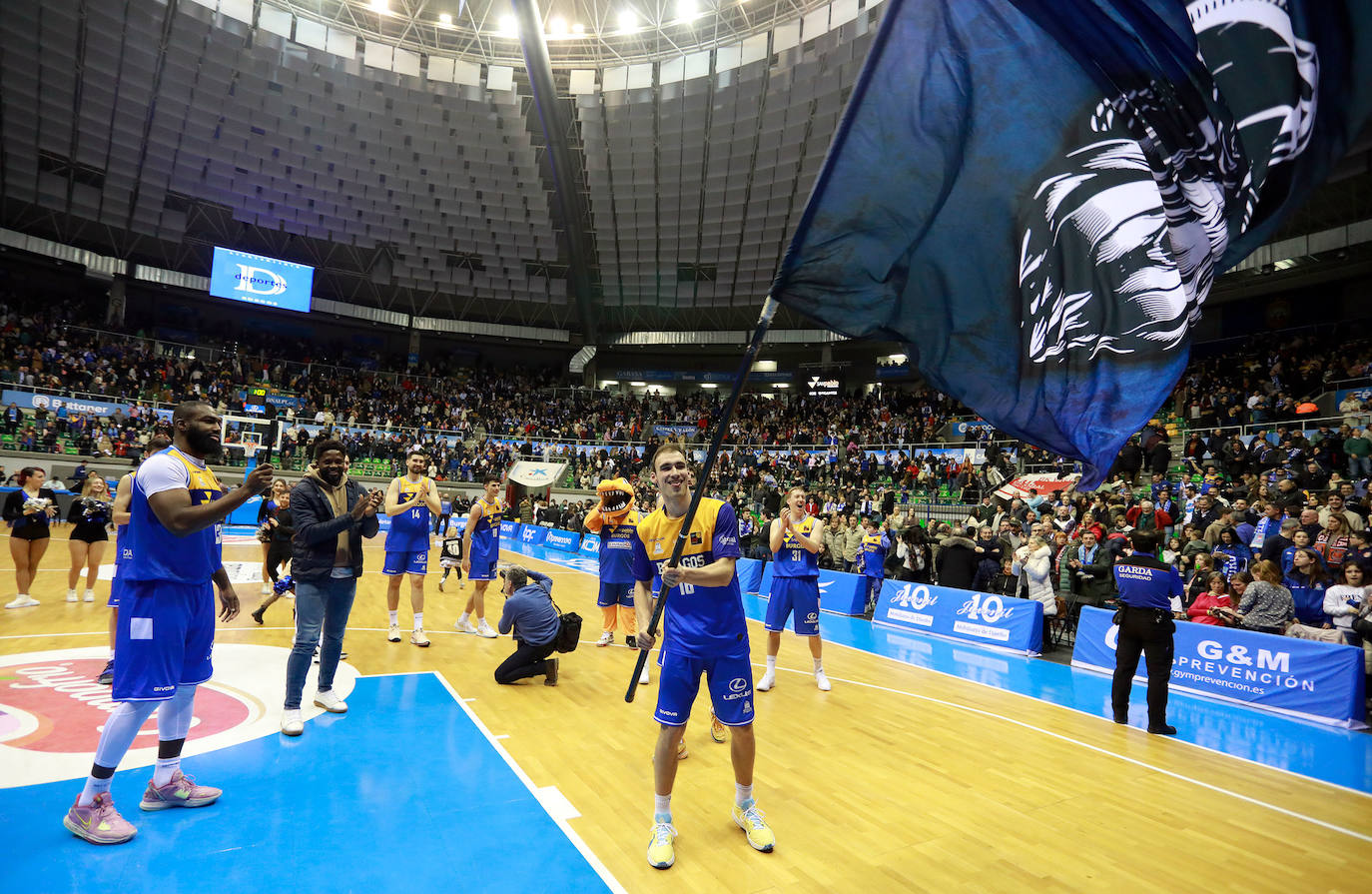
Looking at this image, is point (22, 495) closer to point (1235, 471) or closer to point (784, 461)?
point (1235, 471)

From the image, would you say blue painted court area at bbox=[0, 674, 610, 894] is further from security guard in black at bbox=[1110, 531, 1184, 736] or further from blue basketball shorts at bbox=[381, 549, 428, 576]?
security guard in black at bbox=[1110, 531, 1184, 736]

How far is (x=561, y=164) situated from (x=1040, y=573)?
89.3 feet

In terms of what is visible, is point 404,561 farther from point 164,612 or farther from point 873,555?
point 873,555

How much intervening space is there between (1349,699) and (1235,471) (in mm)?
9380

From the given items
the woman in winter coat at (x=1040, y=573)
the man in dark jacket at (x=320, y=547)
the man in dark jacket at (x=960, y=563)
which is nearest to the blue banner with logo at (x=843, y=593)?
the man in dark jacket at (x=960, y=563)

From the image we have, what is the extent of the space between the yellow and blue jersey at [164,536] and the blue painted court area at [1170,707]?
6940mm

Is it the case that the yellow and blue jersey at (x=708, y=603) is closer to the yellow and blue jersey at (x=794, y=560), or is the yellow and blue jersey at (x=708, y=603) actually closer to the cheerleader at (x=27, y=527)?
the yellow and blue jersey at (x=794, y=560)

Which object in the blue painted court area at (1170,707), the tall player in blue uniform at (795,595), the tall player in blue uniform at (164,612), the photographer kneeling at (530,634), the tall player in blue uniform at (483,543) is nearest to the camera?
the tall player in blue uniform at (164,612)

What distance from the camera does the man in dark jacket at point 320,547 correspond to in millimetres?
5461

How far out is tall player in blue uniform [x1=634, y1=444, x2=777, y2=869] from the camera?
3939mm

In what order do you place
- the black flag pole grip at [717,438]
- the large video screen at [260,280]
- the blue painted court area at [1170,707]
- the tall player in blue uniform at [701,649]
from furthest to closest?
the large video screen at [260,280] < the blue painted court area at [1170,707] < the tall player in blue uniform at [701,649] < the black flag pole grip at [717,438]

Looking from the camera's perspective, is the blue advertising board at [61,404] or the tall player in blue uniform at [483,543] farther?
the blue advertising board at [61,404]

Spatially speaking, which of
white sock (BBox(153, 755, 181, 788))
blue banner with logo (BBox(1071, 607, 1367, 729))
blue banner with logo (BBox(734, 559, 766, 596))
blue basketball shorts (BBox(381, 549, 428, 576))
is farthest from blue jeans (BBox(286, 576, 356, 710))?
blue banner with logo (BBox(734, 559, 766, 596))

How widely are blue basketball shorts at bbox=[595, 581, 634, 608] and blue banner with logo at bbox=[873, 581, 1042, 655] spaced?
607cm
